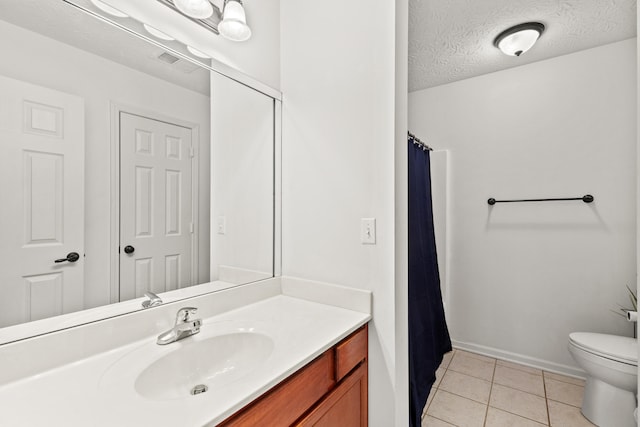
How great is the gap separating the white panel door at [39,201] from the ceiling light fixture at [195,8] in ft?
1.69

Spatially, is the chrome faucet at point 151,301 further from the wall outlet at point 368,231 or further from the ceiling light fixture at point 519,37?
the ceiling light fixture at point 519,37

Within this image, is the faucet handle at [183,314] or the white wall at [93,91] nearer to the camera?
the white wall at [93,91]


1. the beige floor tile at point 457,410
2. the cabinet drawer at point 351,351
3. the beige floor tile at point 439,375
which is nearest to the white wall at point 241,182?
the cabinet drawer at point 351,351

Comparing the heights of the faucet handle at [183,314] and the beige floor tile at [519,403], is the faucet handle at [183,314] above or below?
above

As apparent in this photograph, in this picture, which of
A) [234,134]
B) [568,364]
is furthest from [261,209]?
[568,364]

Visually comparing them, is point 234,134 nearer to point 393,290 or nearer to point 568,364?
point 393,290

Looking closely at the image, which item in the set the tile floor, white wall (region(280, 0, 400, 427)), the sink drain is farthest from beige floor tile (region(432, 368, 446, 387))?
the sink drain

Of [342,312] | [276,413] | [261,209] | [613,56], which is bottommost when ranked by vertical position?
[276,413]

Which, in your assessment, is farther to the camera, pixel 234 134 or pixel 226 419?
pixel 234 134

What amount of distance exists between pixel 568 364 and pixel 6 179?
3.19 meters

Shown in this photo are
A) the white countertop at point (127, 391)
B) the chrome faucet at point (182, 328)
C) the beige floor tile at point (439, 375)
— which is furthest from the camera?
the beige floor tile at point (439, 375)

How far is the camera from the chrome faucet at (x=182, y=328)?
3.19 ft

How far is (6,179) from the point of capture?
2.53ft

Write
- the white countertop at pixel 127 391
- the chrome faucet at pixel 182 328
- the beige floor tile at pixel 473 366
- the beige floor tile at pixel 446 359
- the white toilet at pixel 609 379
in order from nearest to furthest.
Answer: the white countertop at pixel 127 391
the chrome faucet at pixel 182 328
the white toilet at pixel 609 379
the beige floor tile at pixel 473 366
the beige floor tile at pixel 446 359
